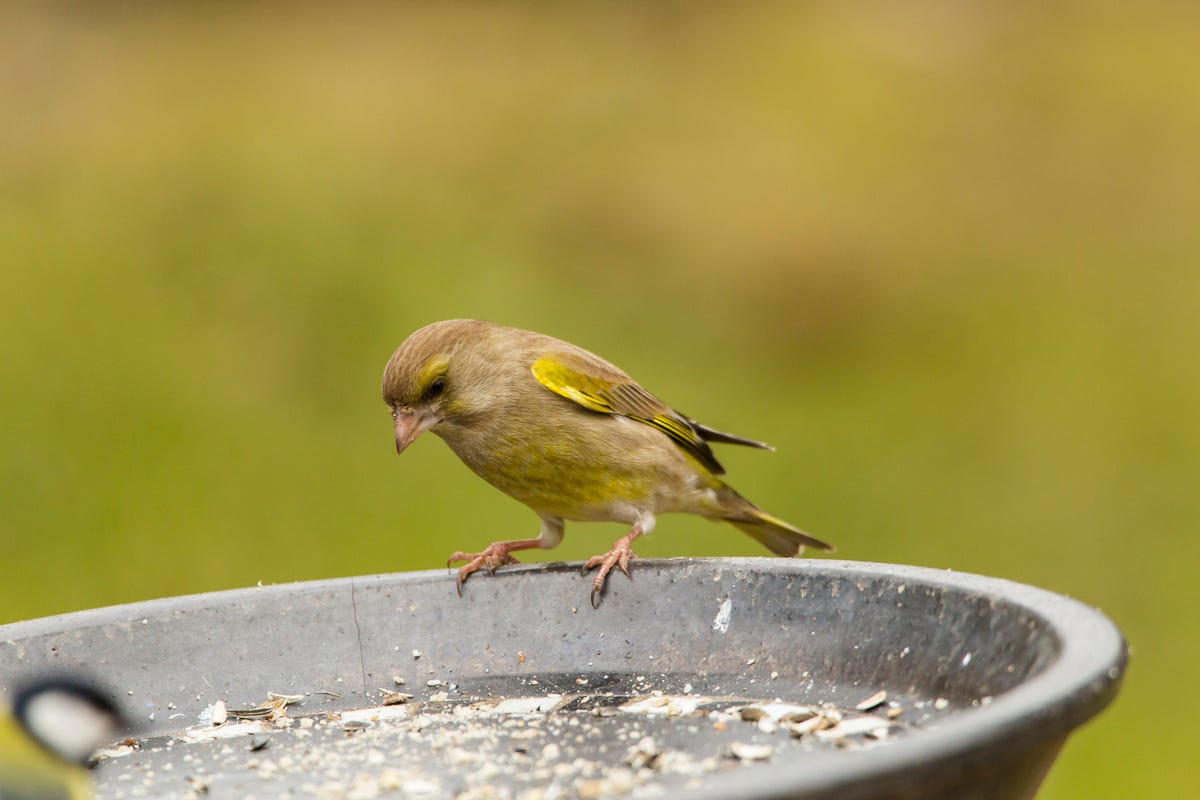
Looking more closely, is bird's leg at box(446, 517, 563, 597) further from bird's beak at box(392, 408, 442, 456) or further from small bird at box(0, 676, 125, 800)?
small bird at box(0, 676, 125, 800)

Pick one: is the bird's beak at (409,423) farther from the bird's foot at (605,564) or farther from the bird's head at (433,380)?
the bird's foot at (605,564)

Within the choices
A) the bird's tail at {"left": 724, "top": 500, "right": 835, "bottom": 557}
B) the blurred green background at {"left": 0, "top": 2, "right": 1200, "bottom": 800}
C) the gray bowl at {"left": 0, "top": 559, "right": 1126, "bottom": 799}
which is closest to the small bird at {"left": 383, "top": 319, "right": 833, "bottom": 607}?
the bird's tail at {"left": 724, "top": 500, "right": 835, "bottom": 557}

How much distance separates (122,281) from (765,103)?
175 inches

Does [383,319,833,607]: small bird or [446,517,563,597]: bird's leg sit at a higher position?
[383,319,833,607]: small bird

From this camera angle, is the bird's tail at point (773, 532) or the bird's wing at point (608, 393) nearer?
the bird's wing at point (608, 393)

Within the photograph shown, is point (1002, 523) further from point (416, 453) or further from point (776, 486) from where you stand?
point (416, 453)

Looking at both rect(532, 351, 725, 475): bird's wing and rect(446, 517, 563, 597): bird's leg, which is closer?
rect(446, 517, 563, 597): bird's leg

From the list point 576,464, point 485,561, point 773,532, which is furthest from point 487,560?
point 773,532

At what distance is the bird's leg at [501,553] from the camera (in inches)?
152

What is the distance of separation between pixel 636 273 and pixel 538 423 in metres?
5.71

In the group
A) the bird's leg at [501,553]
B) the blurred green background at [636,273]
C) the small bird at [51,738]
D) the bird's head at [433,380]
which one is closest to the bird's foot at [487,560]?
the bird's leg at [501,553]

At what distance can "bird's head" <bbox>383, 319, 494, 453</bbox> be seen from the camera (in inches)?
178

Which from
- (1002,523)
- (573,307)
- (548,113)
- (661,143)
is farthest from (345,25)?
(1002,523)

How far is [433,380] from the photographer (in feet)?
14.9
